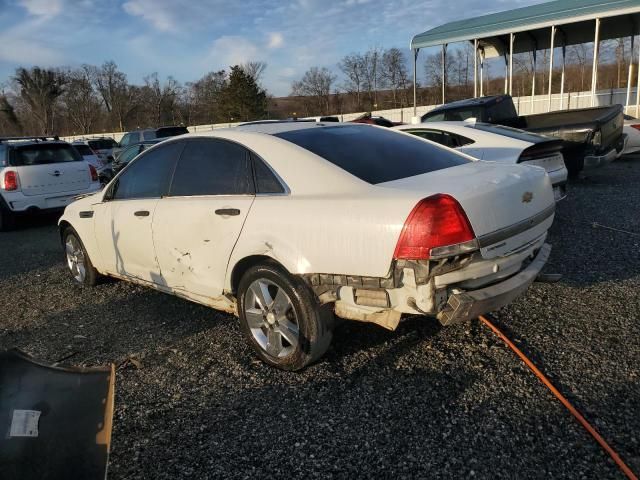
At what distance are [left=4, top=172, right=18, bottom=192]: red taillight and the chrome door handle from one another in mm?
7530

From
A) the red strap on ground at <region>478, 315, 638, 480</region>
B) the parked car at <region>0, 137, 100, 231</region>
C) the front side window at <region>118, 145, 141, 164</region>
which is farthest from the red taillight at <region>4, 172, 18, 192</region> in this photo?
the red strap on ground at <region>478, 315, 638, 480</region>

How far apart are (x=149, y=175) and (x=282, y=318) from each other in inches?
76.9

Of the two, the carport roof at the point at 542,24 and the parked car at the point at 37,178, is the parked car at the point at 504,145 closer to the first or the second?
the parked car at the point at 37,178

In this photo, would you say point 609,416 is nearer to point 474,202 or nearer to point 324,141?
point 474,202

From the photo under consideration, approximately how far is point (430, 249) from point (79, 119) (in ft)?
268

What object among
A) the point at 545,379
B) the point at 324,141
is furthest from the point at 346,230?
the point at 545,379

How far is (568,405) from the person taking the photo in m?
2.69

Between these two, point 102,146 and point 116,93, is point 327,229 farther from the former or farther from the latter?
point 116,93

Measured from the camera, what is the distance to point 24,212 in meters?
9.43

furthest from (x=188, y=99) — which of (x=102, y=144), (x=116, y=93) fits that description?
(x=102, y=144)

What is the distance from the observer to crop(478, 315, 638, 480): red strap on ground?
2236 mm

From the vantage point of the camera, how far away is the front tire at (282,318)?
3.07m

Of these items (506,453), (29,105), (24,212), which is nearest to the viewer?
(506,453)

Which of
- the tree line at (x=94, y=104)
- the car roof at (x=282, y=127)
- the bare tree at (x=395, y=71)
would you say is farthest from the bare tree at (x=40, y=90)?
the car roof at (x=282, y=127)
